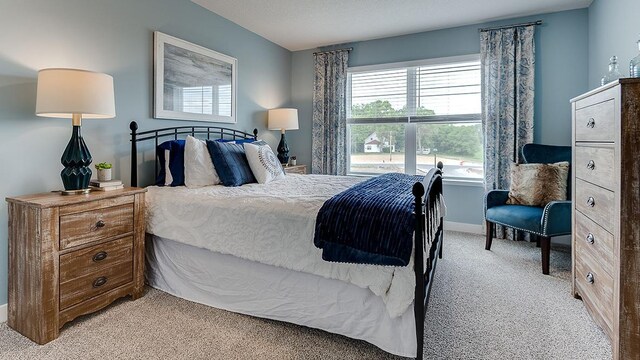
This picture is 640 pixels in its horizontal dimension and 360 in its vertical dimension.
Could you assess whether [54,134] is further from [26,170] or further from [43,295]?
[43,295]

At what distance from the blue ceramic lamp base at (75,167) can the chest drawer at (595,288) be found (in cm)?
314

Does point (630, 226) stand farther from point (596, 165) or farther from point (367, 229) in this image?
point (367, 229)

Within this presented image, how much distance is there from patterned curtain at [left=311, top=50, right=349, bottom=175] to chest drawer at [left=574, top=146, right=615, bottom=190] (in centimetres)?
297

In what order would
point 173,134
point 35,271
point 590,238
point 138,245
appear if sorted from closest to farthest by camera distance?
point 35,271
point 590,238
point 138,245
point 173,134

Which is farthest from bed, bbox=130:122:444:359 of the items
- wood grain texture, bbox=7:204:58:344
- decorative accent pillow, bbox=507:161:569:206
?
decorative accent pillow, bbox=507:161:569:206

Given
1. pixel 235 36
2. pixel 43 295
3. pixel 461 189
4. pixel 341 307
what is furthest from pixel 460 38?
pixel 43 295

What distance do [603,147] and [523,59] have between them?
2.39 m

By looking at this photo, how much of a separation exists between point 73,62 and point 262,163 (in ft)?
5.18

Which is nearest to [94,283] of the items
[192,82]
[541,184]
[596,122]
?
[192,82]

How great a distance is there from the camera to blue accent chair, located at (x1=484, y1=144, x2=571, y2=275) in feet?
9.36

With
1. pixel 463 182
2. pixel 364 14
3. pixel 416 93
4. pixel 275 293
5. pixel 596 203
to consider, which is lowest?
pixel 275 293

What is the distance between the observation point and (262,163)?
3074 millimetres

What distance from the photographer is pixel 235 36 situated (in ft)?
13.2

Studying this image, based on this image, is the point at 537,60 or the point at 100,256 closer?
the point at 100,256
